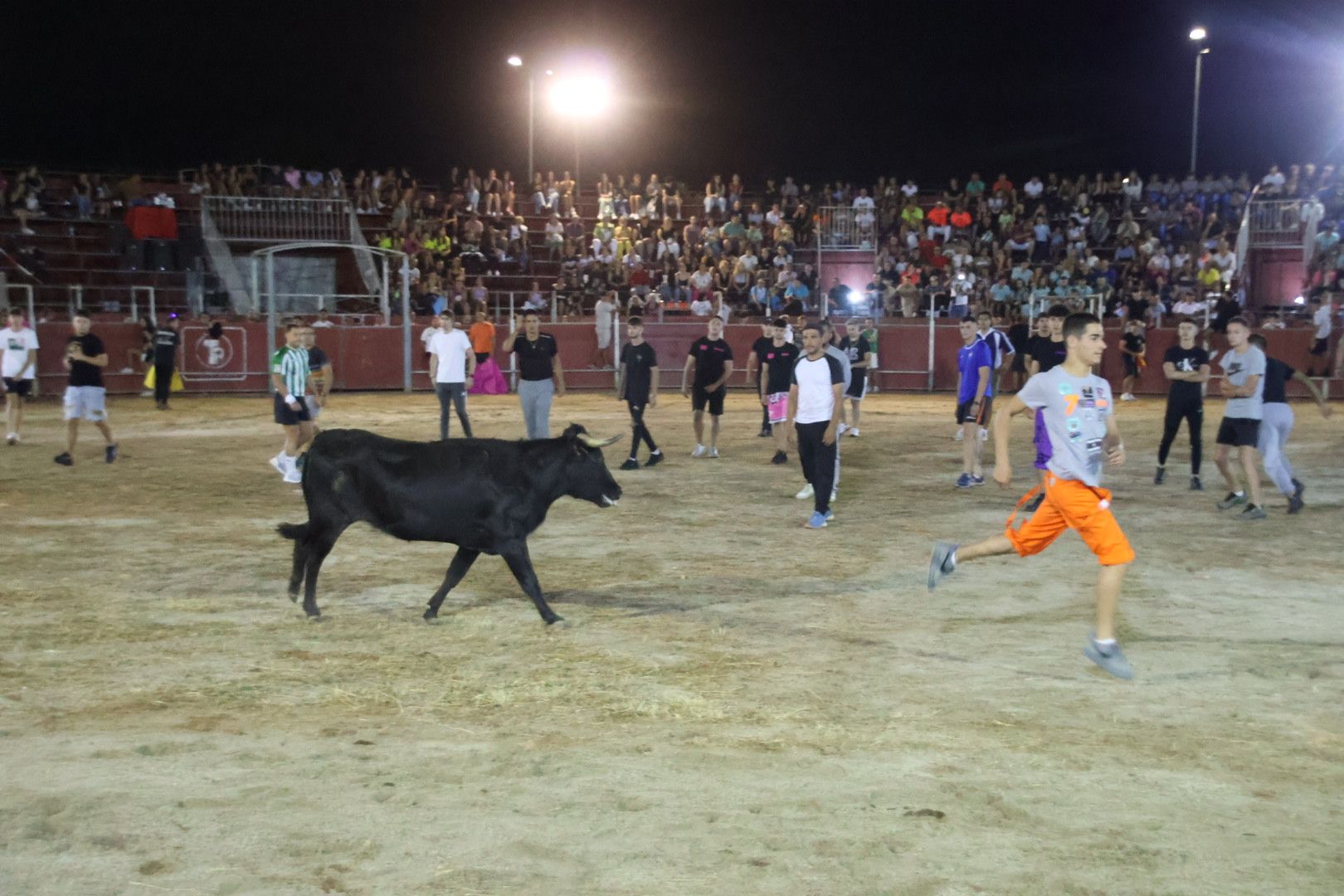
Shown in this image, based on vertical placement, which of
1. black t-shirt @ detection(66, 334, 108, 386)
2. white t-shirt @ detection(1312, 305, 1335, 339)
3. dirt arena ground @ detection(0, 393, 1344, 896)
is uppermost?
white t-shirt @ detection(1312, 305, 1335, 339)

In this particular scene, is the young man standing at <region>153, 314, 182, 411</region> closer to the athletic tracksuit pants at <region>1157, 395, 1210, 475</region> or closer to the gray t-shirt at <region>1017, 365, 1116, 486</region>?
the athletic tracksuit pants at <region>1157, 395, 1210, 475</region>

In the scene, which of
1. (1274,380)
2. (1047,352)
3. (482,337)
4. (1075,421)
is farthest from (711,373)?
(482,337)

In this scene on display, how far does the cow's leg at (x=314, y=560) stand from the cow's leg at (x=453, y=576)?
0.69 m

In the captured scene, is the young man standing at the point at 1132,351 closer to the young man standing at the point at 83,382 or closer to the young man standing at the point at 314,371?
the young man standing at the point at 314,371

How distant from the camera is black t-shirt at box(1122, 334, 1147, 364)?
89.8ft

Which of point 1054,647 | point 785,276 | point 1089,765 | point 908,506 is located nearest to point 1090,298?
point 785,276

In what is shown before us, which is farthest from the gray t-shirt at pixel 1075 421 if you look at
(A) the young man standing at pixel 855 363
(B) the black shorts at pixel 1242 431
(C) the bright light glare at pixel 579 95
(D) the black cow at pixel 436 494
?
(C) the bright light glare at pixel 579 95

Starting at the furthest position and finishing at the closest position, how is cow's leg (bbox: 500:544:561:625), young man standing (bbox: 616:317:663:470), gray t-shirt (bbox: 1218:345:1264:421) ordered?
young man standing (bbox: 616:317:663:470) < gray t-shirt (bbox: 1218:345:1264:421) < cow's leg (bbox: 500:544:561:625)

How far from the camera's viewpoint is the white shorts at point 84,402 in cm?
1478

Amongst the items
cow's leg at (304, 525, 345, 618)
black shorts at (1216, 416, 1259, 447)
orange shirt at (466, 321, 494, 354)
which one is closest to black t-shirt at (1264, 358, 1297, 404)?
black shorts at (1216, 416, 1259, 447)

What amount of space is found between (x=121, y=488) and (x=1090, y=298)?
853 inches

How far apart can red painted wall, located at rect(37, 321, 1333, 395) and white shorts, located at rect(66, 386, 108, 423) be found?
12.5 m

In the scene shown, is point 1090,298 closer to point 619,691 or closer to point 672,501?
point 672,501

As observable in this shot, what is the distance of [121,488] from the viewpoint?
13312 mm
